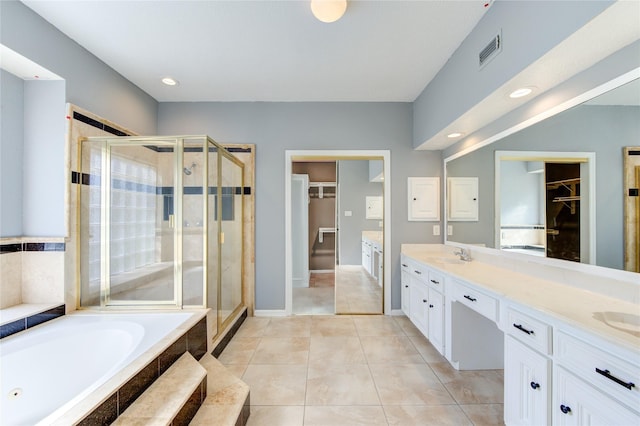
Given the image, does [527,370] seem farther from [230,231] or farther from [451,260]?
[230,231]

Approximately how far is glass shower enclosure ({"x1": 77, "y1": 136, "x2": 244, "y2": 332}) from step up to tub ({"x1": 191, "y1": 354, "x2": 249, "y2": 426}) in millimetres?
656

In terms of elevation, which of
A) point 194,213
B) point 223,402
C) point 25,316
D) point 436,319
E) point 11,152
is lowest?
point 223,402

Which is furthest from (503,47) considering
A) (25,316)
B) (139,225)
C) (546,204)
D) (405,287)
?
(25,316)

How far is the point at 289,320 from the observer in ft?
10.2

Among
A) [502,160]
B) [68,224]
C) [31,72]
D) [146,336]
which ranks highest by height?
[31,72]

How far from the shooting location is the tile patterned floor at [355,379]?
1649 millimetres

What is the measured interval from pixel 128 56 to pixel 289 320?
311cm

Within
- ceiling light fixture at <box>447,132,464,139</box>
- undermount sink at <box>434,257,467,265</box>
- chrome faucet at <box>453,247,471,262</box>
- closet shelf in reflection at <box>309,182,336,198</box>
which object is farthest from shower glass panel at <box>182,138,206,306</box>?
closet shelf in reflection at <box>309,182,336,198</box>

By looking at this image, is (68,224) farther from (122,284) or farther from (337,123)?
(337,123)

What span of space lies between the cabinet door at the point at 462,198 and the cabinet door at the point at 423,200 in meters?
0.18

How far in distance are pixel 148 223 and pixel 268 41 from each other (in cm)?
190

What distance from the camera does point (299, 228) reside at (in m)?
4.35

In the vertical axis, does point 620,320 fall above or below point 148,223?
below

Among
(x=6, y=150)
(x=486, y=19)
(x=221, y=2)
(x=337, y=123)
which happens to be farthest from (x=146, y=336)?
(x=486, y=19)
